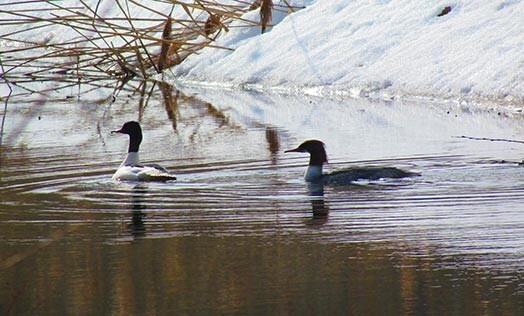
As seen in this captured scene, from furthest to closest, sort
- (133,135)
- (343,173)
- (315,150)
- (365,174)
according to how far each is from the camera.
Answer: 1. (133,135)
2. (315,150)
3. (343,173)
4. (365,174)

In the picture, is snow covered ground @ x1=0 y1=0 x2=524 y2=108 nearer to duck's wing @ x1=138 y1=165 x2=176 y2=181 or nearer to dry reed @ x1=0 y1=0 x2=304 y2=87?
duck's wing @ x1=138 y1=165 x2=176 y2=181

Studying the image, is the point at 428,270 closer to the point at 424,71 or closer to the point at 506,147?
the point at 506,147

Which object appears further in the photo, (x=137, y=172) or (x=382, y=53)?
(x=382, y=53)

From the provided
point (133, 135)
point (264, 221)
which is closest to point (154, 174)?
point (133, 135)

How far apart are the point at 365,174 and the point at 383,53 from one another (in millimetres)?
8859

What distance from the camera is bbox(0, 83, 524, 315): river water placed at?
6.07 metres

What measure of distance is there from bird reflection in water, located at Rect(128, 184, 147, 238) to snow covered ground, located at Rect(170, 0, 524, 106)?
6.73 meters

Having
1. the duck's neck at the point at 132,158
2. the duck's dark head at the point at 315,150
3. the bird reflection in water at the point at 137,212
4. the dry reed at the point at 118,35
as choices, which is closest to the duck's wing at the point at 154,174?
the bird reflection in water at the point at 137,212

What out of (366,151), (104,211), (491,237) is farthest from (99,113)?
(491,237)

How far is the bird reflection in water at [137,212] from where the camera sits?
811 centimetres

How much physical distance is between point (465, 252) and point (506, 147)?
5.47m

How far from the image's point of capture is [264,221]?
8.42m

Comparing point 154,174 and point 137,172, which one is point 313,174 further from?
point 137,172

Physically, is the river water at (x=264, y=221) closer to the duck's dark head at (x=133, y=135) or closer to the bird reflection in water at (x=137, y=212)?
the bird reflection in water at (x=137, y=212)
